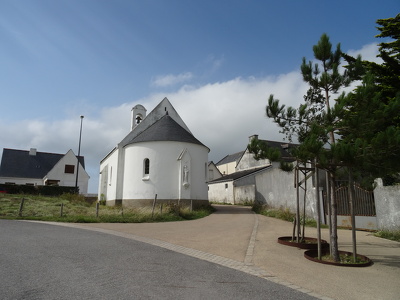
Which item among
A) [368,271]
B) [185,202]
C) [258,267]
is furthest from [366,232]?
[185,202]

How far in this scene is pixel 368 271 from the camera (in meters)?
6.21

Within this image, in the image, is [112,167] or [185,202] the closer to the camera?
[185,202]

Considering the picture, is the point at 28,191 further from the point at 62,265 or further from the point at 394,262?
the point at 394,262

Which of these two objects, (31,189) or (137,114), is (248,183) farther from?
(31,189)

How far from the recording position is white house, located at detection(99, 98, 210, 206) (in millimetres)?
20812

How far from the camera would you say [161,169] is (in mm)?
21016

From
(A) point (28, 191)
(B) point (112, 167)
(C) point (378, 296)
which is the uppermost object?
(B) point (112, 167)

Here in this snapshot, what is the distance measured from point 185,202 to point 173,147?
4.10m

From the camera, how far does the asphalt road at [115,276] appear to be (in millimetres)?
4336

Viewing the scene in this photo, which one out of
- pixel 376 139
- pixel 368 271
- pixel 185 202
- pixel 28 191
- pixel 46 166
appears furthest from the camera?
pixel 46 166

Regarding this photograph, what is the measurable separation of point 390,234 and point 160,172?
14245 mm

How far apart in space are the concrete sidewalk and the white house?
9.77 m

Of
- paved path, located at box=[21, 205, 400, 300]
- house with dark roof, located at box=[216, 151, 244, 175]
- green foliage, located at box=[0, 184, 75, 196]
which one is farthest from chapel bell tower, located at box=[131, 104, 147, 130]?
house with dark roof, located at box=[216, 151, 244, 175]

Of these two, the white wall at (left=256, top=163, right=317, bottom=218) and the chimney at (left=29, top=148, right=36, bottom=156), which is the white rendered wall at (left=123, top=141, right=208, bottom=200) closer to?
the white wall at (left=256, top=163, right=317, bottom=218)
